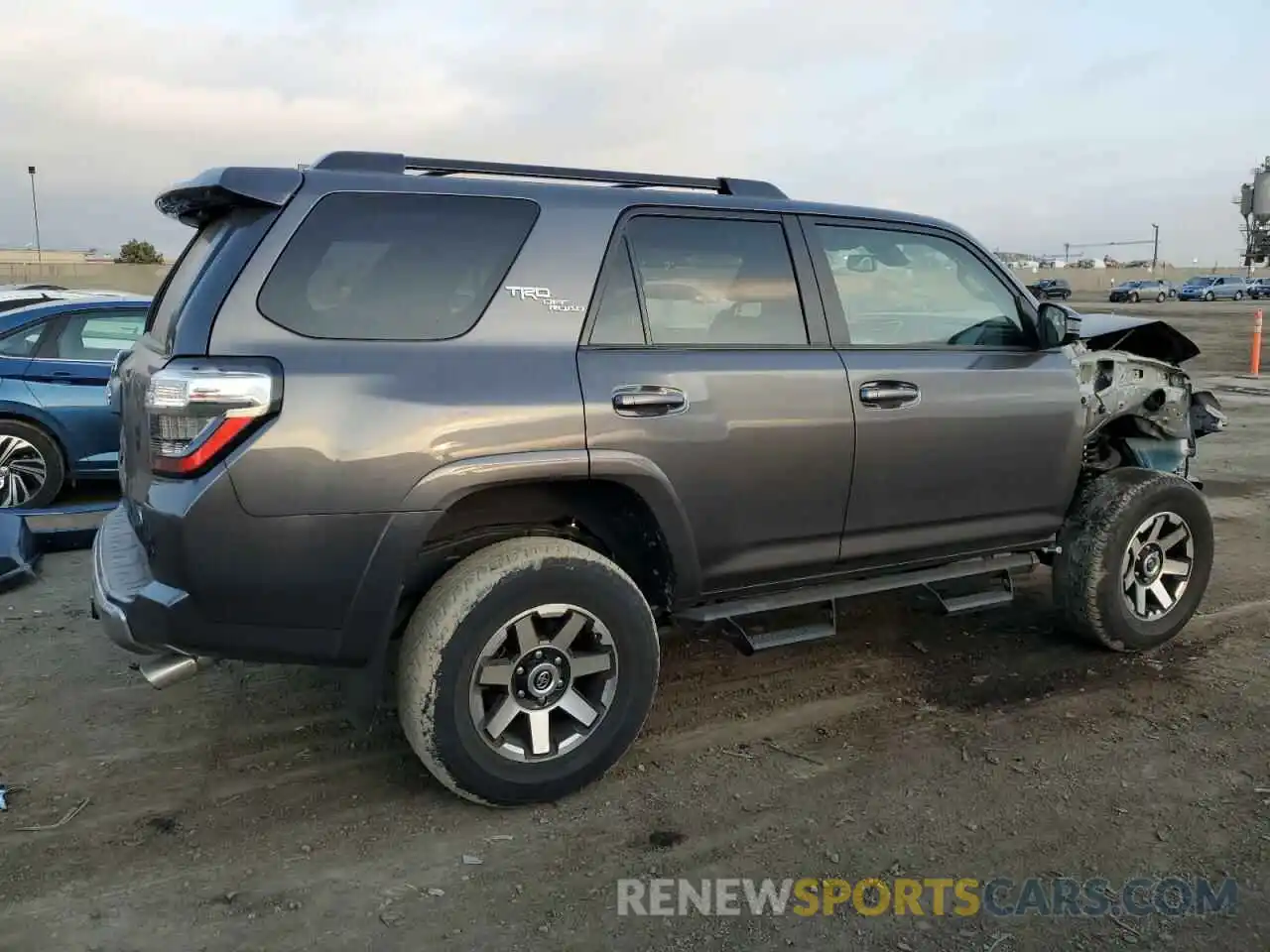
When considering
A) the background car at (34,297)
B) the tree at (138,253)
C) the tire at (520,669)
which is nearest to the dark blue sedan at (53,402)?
the background car at (34,297)

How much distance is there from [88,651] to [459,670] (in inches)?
96.2

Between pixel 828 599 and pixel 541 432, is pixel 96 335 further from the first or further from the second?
pixel 828 599

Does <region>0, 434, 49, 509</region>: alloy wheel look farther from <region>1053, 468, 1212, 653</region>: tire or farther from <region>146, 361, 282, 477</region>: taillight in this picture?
<region>1053, 468, 1212, 653</region>: tire

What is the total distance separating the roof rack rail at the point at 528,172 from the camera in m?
3.12

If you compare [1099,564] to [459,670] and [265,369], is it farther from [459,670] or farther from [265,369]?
[265,369]

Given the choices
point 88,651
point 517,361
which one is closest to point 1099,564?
point 517,361

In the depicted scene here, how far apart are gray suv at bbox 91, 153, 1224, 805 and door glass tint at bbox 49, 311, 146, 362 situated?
441 cm

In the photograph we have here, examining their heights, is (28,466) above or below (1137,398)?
below

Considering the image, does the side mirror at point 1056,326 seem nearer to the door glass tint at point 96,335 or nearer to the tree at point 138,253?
the door glass tint at point 96,335

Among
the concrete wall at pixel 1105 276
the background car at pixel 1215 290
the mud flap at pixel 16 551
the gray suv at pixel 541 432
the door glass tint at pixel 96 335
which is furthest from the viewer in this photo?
the concrete wall at pixel 1105 276

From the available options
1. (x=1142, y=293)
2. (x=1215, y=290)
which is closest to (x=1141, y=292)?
(x=1142, y=293)

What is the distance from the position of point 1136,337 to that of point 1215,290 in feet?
199

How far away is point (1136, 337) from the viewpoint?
523 cm

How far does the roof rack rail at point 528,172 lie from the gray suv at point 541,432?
11 millimetres
